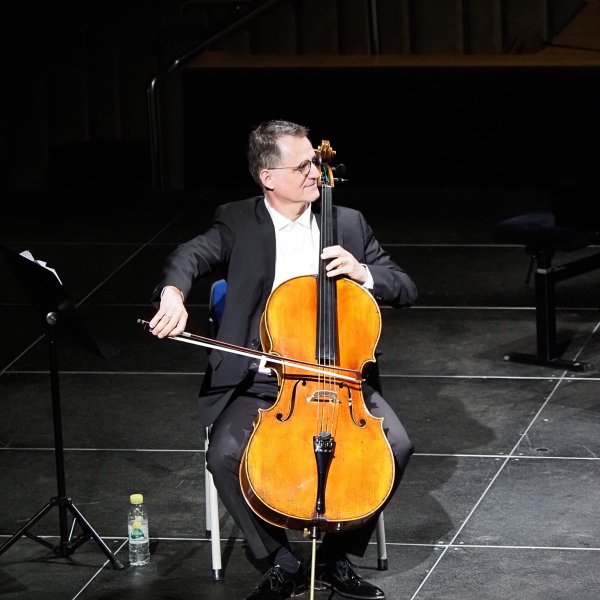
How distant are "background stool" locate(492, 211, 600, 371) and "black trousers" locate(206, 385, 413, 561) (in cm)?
189

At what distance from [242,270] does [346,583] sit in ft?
2.98

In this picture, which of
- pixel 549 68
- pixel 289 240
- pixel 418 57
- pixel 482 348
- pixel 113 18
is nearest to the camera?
pixel 289 240

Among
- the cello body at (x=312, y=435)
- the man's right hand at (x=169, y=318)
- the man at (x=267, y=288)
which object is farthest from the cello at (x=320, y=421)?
the man's right hand at (x=169, y=318)

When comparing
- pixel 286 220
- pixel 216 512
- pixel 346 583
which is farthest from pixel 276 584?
pixel 286 220

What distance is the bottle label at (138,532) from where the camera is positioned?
3.81m

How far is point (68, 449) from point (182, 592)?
3.97 feet

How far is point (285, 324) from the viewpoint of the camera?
11.2ft

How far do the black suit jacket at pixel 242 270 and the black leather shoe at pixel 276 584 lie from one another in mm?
449

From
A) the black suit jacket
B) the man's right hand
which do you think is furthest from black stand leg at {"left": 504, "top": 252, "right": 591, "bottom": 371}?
the man's right hand

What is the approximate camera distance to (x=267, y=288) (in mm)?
3766

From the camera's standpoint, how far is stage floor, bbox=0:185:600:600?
12.3 ft

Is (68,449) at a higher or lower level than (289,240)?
lower

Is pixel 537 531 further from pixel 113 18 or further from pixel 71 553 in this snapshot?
pixel 113 18

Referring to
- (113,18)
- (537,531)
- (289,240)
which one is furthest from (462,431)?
(113,18)
